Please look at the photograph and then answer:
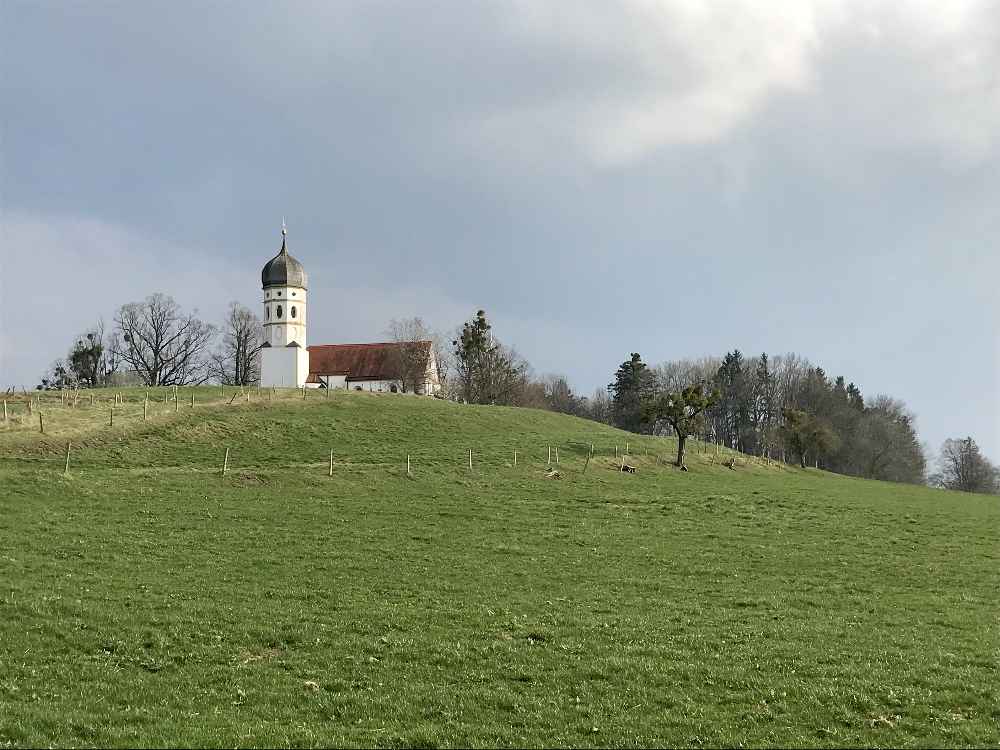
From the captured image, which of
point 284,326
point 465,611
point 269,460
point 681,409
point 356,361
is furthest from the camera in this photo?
point 356,361

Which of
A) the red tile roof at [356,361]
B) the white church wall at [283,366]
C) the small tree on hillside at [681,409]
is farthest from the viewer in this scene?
the red tile roof at [356,361]

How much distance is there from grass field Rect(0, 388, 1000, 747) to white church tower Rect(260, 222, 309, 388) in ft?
201

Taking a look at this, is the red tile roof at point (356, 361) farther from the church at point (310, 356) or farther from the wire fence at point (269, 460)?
the wire fence at point (269, 460)

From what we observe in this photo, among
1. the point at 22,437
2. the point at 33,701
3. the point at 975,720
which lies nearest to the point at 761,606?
the point at 975,720

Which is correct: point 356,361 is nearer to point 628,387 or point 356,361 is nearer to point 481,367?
point 481,367

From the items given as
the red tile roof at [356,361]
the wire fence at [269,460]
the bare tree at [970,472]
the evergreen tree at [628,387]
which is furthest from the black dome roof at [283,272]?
the bare tree at [970,472]

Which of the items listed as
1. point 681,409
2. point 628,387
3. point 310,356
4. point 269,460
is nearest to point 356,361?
point 310,356

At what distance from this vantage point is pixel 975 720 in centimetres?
1257

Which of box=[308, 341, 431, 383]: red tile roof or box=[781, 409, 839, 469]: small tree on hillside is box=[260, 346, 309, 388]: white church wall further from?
box=[781, 409, 839, 469]: small tree on hillside

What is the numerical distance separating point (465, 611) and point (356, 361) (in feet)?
344

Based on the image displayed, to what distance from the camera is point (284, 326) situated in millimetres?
109438

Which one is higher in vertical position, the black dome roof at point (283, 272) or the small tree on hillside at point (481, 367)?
the black dome roof at point (283, 272)

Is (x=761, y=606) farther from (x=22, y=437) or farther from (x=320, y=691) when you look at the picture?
(x=22, y=437)

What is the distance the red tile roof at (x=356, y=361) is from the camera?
12006 cm
